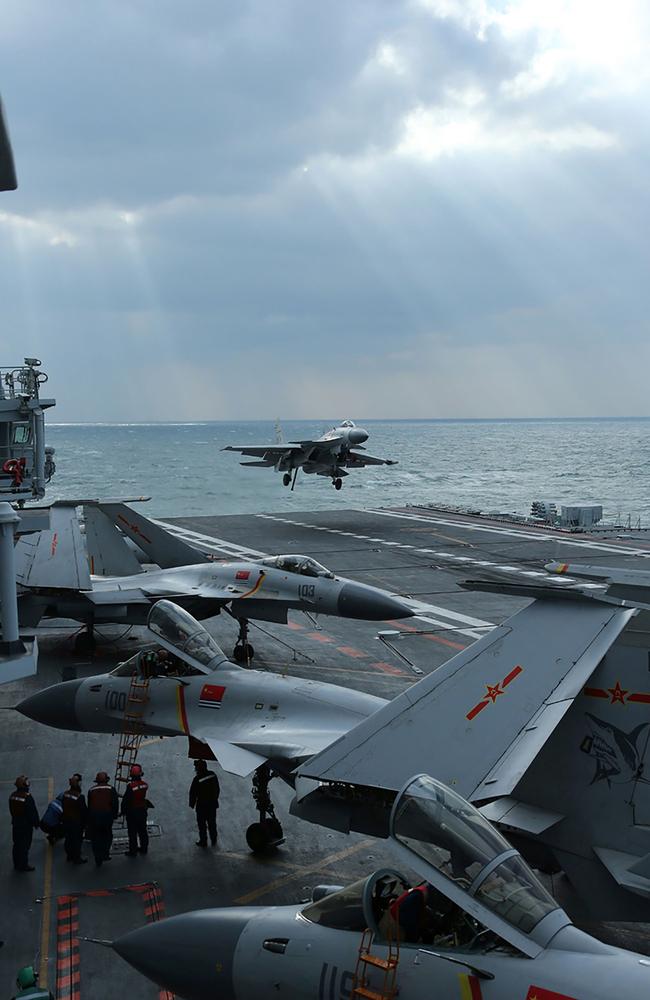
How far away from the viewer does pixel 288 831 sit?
1309cm

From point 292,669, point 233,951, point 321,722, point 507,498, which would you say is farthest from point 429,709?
point 507,498

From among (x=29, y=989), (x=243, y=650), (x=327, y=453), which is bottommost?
(x=243, y=650)

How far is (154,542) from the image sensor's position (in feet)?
91.5

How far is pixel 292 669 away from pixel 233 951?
15.3 m

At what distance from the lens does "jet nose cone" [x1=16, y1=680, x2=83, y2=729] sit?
13875 millimetres

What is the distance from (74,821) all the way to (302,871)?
326 cm

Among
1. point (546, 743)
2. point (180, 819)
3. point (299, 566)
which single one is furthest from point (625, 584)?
point (299, 566)

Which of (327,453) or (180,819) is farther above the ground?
(327,453)

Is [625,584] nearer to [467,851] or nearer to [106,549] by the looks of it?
[467,851]

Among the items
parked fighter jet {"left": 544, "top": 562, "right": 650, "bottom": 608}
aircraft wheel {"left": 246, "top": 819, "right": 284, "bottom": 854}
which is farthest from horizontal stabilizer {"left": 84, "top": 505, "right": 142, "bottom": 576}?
parked fighter jet {"left": 544, "top": 562, "right": 650, "bottom": 608}

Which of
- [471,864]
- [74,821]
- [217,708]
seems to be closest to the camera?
[471,864]

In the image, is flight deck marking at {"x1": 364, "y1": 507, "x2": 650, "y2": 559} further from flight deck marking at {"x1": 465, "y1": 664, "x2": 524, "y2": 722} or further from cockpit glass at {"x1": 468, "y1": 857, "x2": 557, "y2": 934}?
cockpit glass at {"x1": 468, "y1": 857, "x2": 557, "y2": 934}

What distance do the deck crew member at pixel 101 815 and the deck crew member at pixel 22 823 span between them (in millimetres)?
795

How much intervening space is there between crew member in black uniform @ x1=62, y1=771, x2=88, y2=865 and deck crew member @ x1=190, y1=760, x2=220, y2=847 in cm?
156
